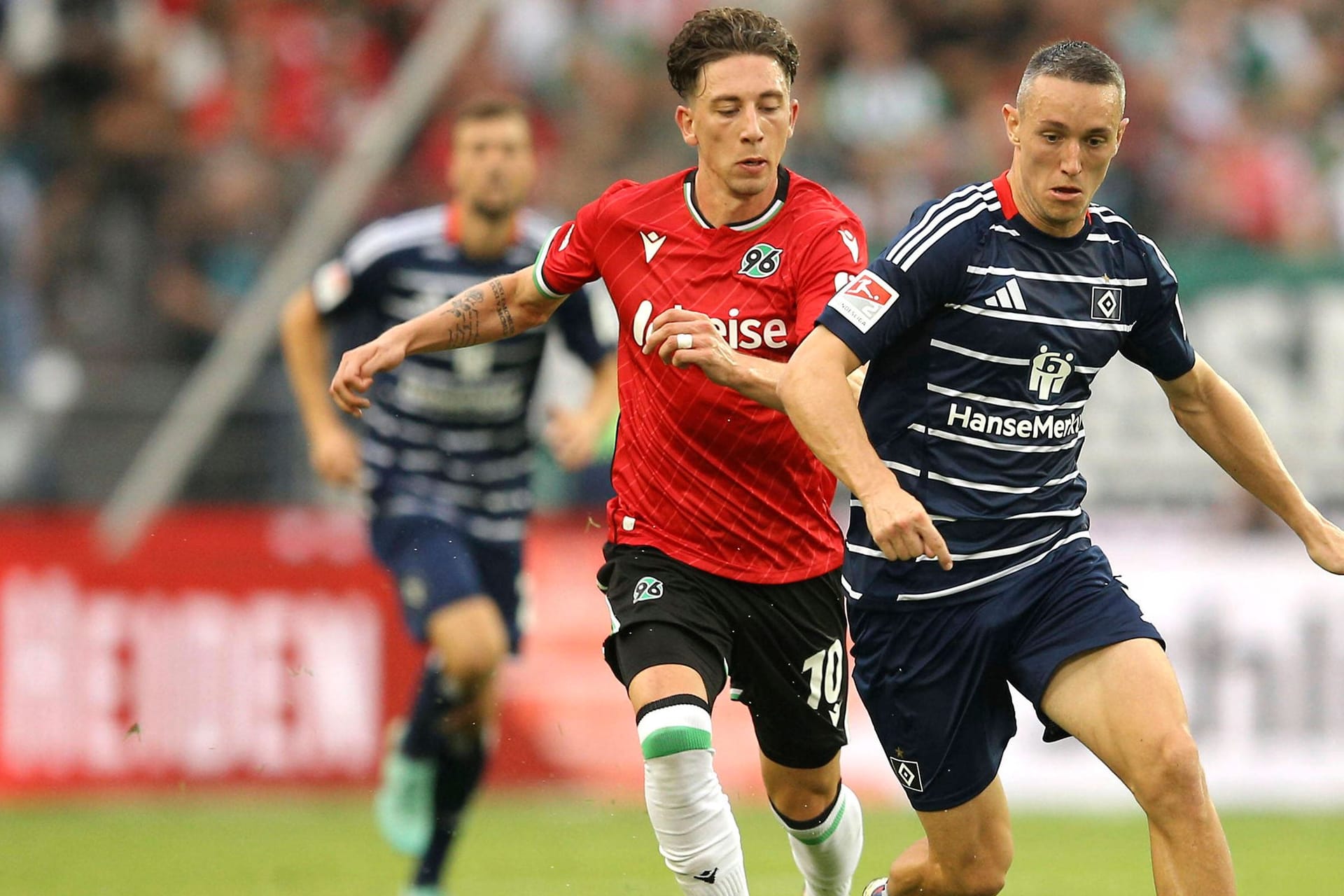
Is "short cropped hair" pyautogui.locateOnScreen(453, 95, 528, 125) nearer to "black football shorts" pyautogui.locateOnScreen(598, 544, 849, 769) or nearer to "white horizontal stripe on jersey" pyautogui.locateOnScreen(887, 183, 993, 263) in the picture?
"black football shorts" pyautogui.locateOnScreen(598, 544, 849, 769)

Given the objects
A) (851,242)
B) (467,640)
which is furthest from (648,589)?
(467,640)

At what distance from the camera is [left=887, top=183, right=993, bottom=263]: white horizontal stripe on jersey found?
5.58m

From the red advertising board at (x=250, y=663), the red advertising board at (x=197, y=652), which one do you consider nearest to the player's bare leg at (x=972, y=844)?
the red advertising board at (x=250, y=663)

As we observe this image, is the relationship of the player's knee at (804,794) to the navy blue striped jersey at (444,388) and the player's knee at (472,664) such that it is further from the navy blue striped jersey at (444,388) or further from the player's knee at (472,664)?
the navy blue striped jersey at (444,388)

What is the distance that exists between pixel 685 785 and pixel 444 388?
3762mm

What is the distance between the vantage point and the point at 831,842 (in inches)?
263

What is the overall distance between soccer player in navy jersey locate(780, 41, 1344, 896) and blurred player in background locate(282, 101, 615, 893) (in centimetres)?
308

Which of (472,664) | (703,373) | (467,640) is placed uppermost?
(703,373)

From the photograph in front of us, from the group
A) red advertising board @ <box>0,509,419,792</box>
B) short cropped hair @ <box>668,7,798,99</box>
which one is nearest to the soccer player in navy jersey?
short cropped hair @ <box>668,7,798,99</box>

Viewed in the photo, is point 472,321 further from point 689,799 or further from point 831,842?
point 831,842

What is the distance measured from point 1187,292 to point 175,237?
6.40 m

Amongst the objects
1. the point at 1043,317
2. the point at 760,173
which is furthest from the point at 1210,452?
the point at 760,173

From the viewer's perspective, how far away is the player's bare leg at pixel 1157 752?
17.2ft

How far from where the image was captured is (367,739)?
12.3 m
